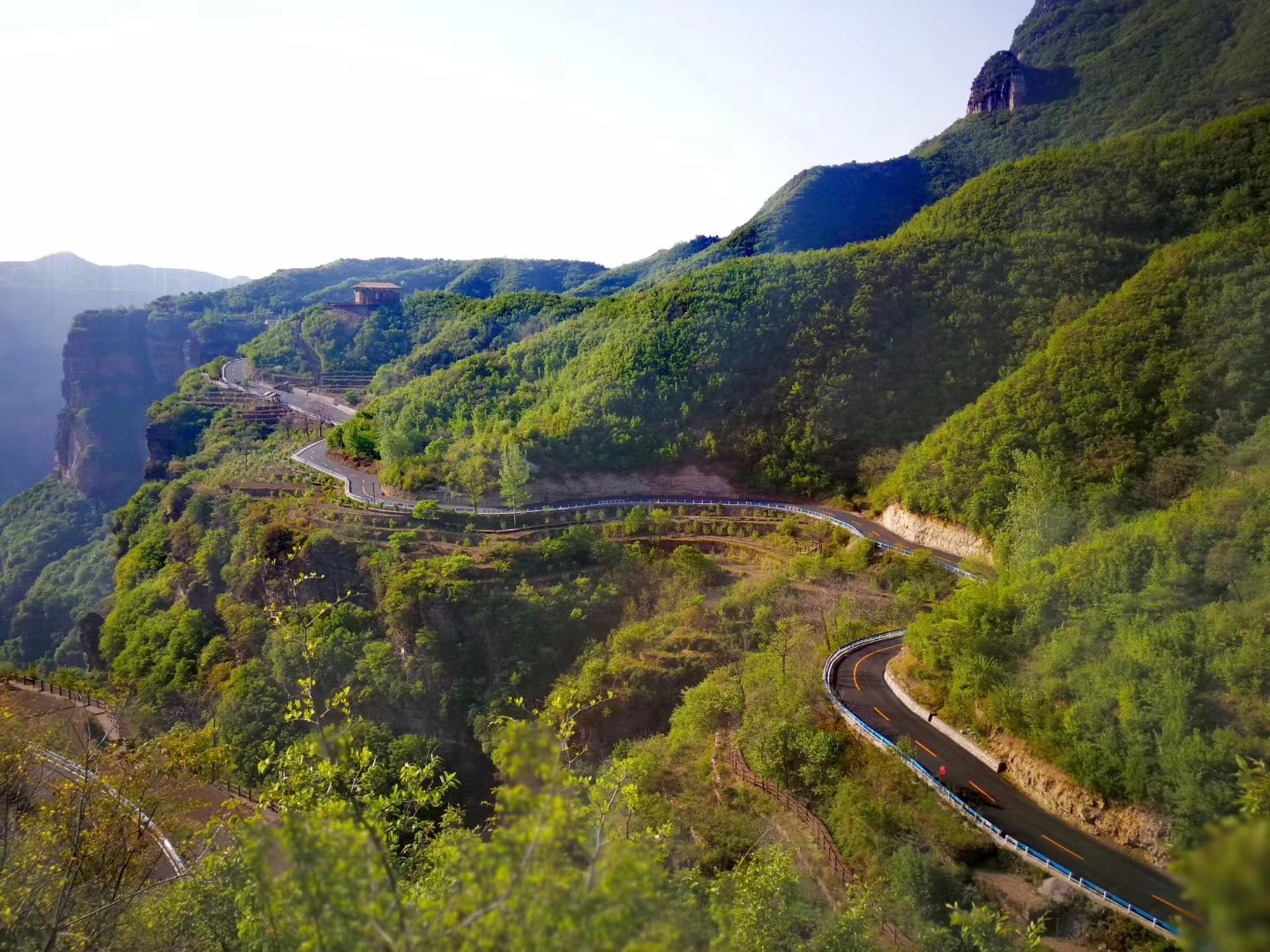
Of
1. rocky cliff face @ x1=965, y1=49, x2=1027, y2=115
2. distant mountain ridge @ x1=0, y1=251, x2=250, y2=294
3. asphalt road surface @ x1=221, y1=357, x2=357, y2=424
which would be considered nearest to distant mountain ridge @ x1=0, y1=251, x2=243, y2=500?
distant mountain ridge @ x1=0, y1=251, x2=250, y2=294

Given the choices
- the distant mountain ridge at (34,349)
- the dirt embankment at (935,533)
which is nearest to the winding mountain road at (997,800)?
the dirt embankment at (935,533)

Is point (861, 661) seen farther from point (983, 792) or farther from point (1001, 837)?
point (1001, 837)

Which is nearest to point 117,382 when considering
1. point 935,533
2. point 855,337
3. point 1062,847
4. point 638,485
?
point 638,485

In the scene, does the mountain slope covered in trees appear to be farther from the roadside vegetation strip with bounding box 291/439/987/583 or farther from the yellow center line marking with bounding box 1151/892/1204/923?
the yellow center line marking with bounding box 1151/892/1204/923

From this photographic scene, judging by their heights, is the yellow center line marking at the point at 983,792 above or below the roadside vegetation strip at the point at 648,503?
below

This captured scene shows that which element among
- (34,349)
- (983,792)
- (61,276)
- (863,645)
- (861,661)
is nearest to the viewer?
(983,792)

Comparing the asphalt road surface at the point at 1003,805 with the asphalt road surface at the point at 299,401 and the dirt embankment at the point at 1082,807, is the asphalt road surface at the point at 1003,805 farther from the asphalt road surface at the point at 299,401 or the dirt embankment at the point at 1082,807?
the asphalt road surface at the point at 299,401

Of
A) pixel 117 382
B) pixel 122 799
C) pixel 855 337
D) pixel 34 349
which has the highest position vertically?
pixel 34 349
